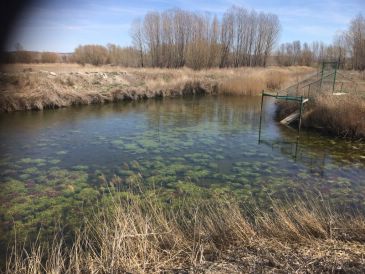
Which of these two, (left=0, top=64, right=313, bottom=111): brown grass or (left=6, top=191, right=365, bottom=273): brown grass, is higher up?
(left=0, top=64, right=313, bottom=111): brown grass

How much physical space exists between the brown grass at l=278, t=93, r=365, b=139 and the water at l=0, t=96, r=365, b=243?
0.65 m

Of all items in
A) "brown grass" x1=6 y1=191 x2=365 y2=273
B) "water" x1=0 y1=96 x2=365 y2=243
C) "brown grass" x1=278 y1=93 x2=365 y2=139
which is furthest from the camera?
"brown grass" x1=278 y1=93 x2=365 y2=139

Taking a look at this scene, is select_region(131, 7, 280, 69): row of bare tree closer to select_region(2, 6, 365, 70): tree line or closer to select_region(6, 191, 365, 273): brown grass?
select_region(2, 6, 365, 70): tree line

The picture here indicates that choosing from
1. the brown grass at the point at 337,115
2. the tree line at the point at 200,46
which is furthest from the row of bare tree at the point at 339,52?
the brown grass at the point at 337,115

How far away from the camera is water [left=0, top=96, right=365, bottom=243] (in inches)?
234

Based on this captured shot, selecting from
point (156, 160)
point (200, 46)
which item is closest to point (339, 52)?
point (200, 46)

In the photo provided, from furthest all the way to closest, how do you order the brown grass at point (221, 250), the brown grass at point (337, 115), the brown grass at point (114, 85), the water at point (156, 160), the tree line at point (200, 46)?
the tree line at point (200, 46) < the brown grass at point (114, 85) < the brown grass at point (337, 115) < the water at point (156, 160) < the brown grass at point (221, 250)

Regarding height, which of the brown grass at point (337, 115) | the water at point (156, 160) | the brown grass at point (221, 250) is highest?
the brown grass at point (337, 115)

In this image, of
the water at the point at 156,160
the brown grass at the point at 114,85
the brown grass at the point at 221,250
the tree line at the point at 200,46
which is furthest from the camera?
the tree line at the point at 200,46

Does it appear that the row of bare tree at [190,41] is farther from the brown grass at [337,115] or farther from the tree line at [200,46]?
the brown grass at [337,115]

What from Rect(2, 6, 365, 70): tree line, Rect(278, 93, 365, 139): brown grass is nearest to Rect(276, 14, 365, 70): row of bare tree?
Rect(2, 6, 365, 70): tree line

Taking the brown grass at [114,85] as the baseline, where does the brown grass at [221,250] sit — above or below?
below

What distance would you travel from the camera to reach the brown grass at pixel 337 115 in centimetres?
1034

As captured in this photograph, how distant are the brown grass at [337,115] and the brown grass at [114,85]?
9316 mm
